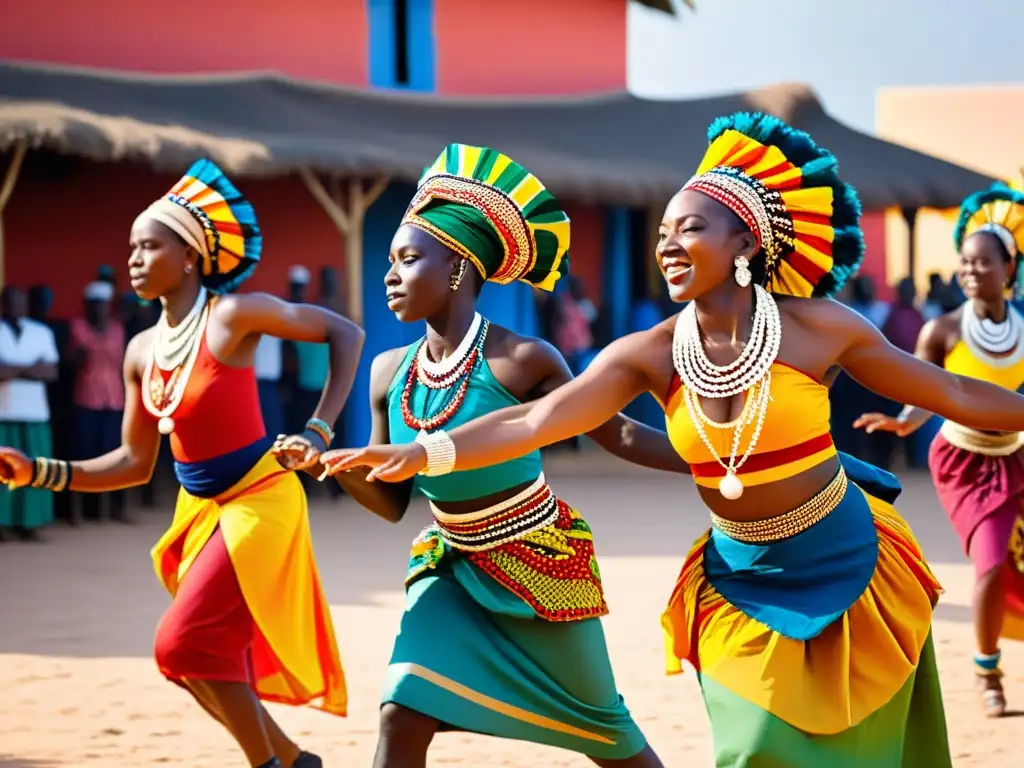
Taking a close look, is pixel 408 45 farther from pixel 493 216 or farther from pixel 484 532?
pixel 484 532

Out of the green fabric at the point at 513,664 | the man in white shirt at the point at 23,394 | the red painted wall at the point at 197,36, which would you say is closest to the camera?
the green fabric at the point at 513,664

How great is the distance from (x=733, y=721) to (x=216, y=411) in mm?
2346

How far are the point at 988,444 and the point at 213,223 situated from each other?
11.4 ft

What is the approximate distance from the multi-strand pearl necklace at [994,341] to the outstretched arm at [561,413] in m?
3.56

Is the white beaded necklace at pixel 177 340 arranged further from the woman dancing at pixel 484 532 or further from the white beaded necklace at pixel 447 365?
the white beaded necklace at pixel 447 365

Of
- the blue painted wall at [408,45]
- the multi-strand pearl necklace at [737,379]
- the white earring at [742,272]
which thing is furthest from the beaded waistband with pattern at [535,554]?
the blue painted wall at [408,45]

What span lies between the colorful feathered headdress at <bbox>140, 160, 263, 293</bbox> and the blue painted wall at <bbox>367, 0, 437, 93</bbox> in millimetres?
14766

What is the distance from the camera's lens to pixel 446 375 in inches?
194

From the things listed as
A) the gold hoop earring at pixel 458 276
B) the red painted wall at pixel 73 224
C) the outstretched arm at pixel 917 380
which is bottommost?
the red painted wall at pixel 73 224

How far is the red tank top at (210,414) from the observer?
19.3 ft

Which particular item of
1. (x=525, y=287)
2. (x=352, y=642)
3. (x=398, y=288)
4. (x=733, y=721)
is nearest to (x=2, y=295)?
(x=352, y=642)

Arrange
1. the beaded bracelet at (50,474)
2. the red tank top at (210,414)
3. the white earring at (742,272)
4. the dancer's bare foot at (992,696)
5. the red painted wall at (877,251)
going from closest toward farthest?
the white earring at (742,272) → the beaded bracelet at (50,474) → the red tank top at (210,414) → the dancer's bare foot at (992,696) → the red painted wall at (877,251)

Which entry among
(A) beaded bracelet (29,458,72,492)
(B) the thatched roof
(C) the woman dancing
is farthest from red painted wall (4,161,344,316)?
(C) the woman dancing

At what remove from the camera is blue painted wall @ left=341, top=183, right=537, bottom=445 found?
16875 millimetres
